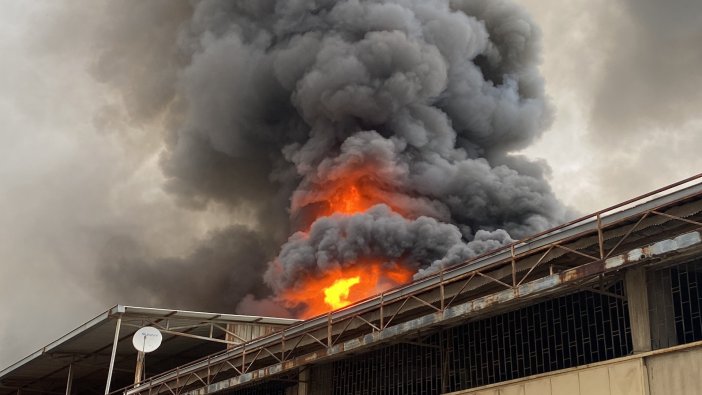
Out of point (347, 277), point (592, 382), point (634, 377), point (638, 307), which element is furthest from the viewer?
point (347, 277)

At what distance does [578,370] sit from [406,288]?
5027 mm

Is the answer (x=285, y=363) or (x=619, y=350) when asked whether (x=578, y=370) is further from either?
(x=285, y=363)

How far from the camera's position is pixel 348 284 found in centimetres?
4116

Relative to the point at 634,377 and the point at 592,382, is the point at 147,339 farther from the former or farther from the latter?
the point at 634,377

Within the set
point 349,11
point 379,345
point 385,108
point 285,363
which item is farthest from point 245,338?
point 349,11

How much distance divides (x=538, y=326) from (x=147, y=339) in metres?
14.5

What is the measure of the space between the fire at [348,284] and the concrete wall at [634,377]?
24.8 metres

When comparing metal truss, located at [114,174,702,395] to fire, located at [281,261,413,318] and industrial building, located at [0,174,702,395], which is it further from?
fire, located at [281,261,413,318]

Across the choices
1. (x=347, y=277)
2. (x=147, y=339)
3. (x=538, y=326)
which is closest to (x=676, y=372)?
(x=538, y=326)

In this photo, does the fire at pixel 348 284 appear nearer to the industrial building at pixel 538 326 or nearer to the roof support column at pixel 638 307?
the industrial building at pixel 538 326

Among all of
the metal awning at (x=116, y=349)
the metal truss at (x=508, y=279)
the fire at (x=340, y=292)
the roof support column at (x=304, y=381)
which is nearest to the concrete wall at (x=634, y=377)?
the metal truss at (x=508, y=279)

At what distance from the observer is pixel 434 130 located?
4400 centimetres

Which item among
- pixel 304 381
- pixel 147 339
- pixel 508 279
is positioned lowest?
pixel 304 381

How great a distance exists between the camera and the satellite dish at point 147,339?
25.7 m
